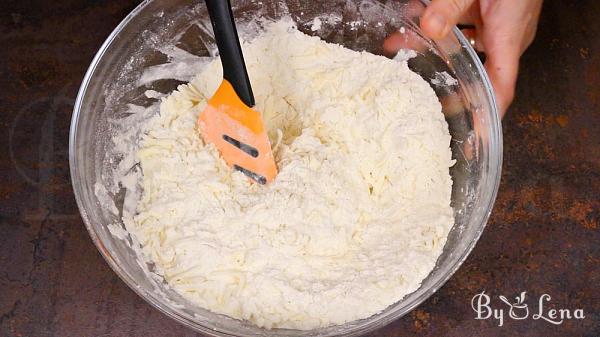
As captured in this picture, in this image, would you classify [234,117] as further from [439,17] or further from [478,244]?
[478,244]

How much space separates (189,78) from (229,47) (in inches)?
17.3

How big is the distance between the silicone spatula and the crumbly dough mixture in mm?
39

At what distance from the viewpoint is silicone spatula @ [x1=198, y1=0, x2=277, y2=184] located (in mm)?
1746

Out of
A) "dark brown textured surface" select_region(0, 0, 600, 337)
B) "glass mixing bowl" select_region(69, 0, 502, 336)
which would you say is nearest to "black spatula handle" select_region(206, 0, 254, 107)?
"glass mixing bowl" select_region(69, 0, 502, 336)

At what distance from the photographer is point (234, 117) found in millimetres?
1874

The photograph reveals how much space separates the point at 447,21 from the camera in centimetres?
189

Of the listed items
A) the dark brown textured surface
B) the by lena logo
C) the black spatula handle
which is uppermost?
the black spatula handle

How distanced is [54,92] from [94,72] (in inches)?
17.1

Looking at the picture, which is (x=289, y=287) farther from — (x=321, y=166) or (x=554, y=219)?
(x=554, y=219)

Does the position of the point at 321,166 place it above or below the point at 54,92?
below

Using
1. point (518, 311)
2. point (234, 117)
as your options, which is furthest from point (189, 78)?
point (518, 311)

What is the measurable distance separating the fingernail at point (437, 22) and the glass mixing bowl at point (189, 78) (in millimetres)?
127

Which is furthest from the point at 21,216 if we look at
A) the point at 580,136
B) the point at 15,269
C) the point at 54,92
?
the point at 580,136

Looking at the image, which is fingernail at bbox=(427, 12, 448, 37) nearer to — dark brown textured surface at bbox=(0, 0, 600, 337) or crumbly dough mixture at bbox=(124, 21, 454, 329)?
crumbly dough mixture at bbox=(124, 21, 454, 329)
